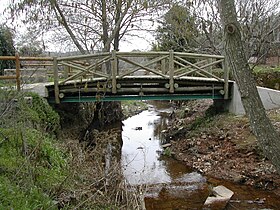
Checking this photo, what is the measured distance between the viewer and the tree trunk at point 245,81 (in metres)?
4.02

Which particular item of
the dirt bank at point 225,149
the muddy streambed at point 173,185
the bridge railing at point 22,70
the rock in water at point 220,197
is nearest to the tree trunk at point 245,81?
the muddy streambed at point 173,185

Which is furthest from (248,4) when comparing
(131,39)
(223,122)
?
(223,122)

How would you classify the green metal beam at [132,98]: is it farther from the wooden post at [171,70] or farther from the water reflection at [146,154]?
the water reflection at [146,154]

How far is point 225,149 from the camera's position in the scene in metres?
8.77

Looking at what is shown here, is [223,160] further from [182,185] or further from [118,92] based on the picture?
[118,92]

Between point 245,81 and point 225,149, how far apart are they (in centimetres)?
494

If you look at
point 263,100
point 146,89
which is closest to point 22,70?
point 146,89

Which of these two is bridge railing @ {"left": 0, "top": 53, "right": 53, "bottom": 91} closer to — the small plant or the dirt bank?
the small plant

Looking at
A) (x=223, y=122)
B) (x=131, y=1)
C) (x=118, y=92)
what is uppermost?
(x=131, y=1)

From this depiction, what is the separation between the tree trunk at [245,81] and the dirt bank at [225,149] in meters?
2.92

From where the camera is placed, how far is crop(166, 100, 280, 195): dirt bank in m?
7.30

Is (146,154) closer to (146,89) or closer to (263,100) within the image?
(146,89)

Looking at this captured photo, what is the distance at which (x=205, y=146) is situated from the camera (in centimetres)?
948

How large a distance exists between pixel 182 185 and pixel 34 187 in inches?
173
